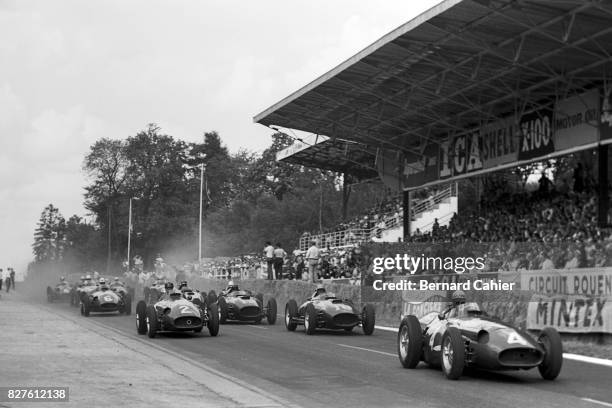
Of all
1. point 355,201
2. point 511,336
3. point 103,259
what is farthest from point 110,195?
point 511,336

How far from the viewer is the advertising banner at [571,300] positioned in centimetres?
1700

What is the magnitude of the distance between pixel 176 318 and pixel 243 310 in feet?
17.5

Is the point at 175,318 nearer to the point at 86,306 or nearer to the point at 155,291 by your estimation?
the point at 86,306

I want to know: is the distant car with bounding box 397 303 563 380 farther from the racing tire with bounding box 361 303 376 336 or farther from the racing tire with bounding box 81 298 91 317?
the racing tire with bounding box 81 298 91 317

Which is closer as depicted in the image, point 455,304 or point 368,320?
point 455,304

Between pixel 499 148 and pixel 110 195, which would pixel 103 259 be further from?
pixel 499 148

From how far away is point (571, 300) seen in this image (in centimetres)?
1798

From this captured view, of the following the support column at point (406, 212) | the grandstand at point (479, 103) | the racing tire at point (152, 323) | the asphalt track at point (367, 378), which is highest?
the grandstand at point (479, 103)

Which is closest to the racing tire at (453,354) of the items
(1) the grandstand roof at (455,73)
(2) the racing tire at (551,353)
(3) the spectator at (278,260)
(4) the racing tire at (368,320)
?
(2) the racing tire at (551,353)

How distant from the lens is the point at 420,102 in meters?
36.3

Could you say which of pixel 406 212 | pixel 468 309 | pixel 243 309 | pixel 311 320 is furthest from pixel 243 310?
pixel 406 212

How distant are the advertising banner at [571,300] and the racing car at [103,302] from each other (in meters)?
16.4

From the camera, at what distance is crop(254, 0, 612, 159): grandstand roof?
82.9 ft

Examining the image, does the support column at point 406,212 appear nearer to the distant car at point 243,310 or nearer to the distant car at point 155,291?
the distant car at point 155,291
